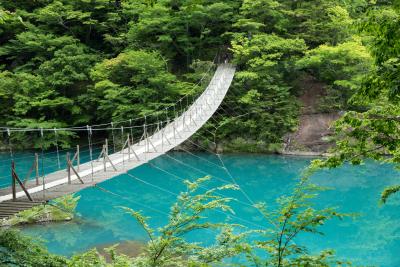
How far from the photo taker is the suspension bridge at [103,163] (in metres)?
4.98

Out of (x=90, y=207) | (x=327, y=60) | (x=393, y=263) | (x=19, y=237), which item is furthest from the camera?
(x=327, y=60)

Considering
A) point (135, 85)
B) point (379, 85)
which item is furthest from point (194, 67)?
point (379, 85)

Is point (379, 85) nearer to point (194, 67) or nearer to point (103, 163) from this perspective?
point (103, 163)

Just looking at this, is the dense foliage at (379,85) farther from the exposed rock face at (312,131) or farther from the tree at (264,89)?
the tree at (264,89)

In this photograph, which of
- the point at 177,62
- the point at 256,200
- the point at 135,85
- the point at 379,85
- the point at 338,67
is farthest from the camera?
the point at 177,62

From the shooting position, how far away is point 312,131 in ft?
45.4

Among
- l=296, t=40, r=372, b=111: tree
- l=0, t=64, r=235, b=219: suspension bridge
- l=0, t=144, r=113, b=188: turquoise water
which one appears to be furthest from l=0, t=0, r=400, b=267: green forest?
l=0, t=64, r=235, b=219: suspension bridge

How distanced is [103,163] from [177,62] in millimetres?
10343

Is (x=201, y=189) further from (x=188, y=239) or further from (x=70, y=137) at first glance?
(x=70, y=137)

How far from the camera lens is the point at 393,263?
6.65 metres

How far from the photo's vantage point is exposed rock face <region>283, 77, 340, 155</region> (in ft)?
44.4

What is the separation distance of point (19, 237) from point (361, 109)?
12440 millimetres

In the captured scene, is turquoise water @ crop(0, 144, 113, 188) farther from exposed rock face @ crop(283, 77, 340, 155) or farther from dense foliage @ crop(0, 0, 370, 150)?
exposed rock face @ crop(283, 77, 340, 155)

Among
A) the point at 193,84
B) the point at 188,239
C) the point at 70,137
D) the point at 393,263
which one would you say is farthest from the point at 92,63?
the point at 393,263
